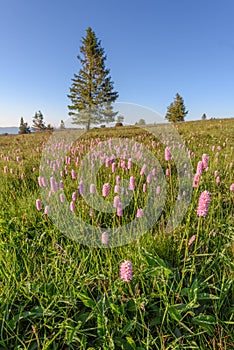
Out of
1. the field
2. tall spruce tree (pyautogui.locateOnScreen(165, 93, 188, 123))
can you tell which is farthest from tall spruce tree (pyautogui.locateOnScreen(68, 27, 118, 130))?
the field

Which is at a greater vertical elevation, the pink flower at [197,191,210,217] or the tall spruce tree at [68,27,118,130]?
the tall spruce tree at [68,27,118,130]

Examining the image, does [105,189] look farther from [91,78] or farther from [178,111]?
[178,111]

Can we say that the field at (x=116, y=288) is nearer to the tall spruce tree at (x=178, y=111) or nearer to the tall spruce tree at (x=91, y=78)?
the tall spruce tree at (x=91, y=78)

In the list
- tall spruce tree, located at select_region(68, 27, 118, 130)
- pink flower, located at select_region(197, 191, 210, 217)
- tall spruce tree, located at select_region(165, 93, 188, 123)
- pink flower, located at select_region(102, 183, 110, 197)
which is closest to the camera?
pink flower, located at select_region(197, 191, 210, 217)

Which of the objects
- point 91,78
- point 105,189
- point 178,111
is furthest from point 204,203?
point 178,111

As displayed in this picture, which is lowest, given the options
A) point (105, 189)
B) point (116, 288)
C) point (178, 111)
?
point (116, 288)

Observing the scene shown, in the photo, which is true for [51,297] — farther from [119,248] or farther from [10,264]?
[119,248]

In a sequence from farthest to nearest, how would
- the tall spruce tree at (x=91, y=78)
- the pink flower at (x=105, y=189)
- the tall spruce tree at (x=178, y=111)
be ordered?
the tall spruce tree at (x=178, y=111), the tall spruce tree at (x=91, y=78), the pink flower at (x=105, y=189)

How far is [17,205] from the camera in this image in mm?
2471

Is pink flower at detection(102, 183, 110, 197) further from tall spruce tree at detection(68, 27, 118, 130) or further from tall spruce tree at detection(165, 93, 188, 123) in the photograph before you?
tall spruce tree at detection(165, 93, 188, 123)

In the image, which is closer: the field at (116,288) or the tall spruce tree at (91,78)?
the field at (116,288)

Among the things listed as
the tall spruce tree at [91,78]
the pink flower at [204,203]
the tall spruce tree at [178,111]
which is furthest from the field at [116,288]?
the tall spruce tree at [178,111]

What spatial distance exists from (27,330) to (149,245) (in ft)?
3.14

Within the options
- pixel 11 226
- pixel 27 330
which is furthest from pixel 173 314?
pixel 11 226
